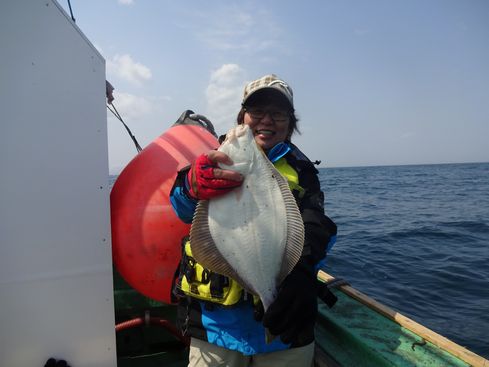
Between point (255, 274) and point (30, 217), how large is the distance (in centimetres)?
153

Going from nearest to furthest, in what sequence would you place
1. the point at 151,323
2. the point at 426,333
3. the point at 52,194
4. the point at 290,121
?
the point at 52,194
the point at 290,121
the point at 426,333
the point at 151,323

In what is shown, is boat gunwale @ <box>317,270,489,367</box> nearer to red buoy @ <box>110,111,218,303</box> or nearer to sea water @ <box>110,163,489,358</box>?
red buoy @ <box>110,111,218,303</box>

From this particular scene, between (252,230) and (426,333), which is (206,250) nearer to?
(252,230)

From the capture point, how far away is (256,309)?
1.88 metres

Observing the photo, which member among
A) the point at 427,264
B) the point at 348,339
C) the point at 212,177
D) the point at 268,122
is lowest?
the point at 427,264

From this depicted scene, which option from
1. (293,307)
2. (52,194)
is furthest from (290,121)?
(52,194)

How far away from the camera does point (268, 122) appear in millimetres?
2217

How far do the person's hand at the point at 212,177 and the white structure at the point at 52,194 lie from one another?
929 millimetres

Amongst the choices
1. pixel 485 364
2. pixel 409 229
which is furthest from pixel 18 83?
pixel 409 229

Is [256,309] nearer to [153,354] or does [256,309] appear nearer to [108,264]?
[108,264]

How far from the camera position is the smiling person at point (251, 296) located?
1772 mm

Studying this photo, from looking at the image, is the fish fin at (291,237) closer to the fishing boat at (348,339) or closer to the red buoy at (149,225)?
the red buoy at (149,225)

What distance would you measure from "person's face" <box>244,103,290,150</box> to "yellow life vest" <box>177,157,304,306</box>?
0.17 meters

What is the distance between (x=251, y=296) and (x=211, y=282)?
0.27 m
